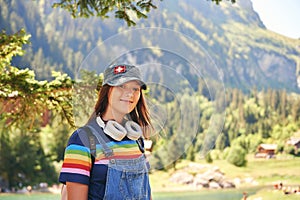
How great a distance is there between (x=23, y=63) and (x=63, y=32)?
15.9 ft

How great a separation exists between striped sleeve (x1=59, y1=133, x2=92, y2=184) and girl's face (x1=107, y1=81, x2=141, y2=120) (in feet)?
0.35

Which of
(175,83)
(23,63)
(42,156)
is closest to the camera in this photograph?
(175,83)

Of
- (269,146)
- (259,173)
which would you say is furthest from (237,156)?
(269,146)

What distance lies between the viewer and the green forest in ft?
9.60

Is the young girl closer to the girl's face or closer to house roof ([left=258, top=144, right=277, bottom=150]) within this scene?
the girl's face

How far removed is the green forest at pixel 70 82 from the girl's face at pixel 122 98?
0.35 meters

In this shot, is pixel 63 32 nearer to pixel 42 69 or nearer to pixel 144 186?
pixel 42 69

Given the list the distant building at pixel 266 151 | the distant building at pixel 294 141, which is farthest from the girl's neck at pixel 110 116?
the distant building at pixel 294 141

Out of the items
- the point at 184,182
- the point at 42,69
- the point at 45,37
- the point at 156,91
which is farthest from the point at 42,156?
the point at 156,91

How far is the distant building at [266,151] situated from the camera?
54.0 feet

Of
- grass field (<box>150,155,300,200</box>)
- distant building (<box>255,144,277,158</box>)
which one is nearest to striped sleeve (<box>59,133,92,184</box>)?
grass field (<box>150,155,300,200</box>)

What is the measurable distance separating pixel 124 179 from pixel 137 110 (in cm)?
17

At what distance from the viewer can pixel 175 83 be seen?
4.12 feet

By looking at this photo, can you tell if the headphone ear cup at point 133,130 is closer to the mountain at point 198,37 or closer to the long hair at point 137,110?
the long hair at point 137,110
